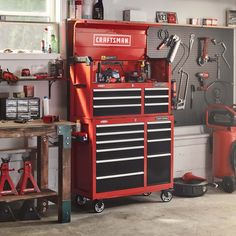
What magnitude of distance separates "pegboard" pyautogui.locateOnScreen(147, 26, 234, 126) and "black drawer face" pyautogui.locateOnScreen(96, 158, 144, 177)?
3.39ft

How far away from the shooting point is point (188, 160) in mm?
6020

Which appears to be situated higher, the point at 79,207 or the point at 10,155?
the point at 10,155

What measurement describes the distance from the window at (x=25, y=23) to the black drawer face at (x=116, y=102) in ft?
2.56

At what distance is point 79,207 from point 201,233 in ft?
4.12

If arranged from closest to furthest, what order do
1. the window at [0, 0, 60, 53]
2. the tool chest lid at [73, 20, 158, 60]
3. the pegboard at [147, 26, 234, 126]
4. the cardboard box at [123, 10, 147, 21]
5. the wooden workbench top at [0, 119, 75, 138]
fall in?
the wooden workbench top at [0, 119, 75, 138] → the window at [0, 0, 60, 53] → the tool chest lid at [73, 20, 158, 60] → the cardboard box at [123, 10, 147, 21] → the pegboard at [147, 26, 234, 126]

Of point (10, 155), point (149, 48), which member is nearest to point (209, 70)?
point (149, 48)

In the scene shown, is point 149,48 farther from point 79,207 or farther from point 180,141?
point 79,207

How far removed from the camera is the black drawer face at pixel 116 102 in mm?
4875

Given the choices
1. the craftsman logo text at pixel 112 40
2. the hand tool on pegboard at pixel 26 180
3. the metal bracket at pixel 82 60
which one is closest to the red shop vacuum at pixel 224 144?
the craftsman logo text at pixel 112 40

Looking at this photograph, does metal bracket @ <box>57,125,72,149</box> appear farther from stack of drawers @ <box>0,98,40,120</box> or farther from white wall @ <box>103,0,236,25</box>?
white wall @ <box>103,0,236,25</box>

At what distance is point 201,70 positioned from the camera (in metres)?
6.10

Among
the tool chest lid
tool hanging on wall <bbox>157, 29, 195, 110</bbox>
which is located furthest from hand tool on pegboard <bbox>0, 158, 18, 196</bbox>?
tool hanging on wall <bbox>157, 29, 195, 110</bbox>

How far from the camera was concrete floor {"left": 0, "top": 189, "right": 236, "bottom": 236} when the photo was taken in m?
4.39

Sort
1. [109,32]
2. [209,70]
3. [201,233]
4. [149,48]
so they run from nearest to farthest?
[201,233] → [109,32] → [149,48] → [209,70]
